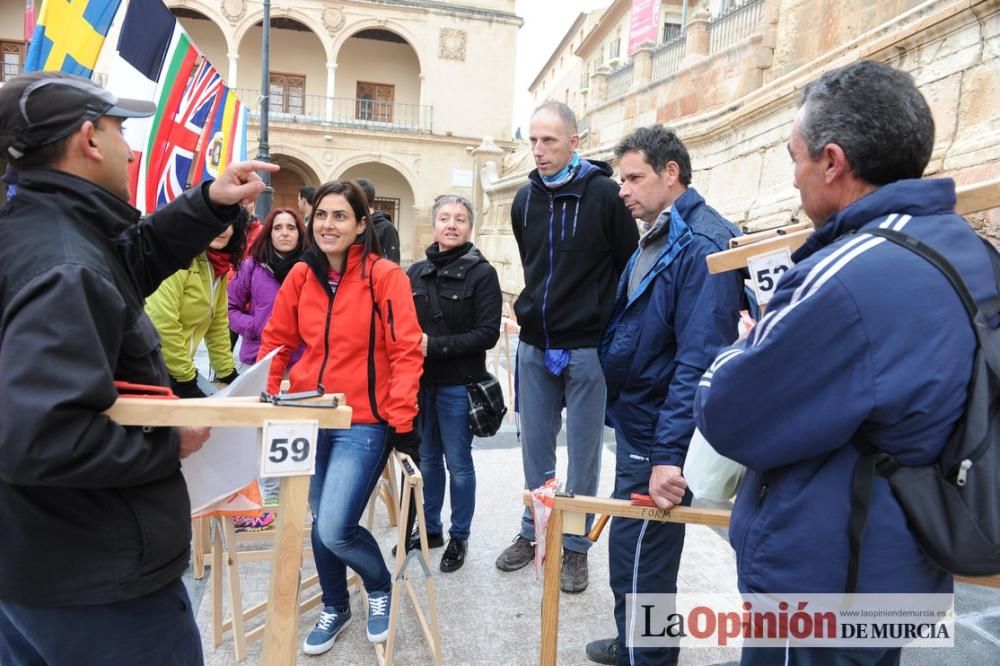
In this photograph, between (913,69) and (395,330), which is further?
(913,69)

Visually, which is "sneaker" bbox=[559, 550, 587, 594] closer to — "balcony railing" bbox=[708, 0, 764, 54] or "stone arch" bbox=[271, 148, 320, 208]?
"balcony railing" bbox=[708, 0, 764, 54]

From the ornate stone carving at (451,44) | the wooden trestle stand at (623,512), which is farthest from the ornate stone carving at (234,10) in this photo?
the wooden trestle stand at (623,512)

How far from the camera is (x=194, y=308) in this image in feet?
11.4

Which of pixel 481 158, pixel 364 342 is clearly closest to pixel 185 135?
pixel 364 342

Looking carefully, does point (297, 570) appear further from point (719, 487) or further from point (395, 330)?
point (395, 330)

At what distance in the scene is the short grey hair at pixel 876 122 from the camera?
1.41m

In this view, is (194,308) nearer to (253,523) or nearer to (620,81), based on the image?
(253,523)

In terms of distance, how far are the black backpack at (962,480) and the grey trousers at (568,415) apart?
2.16 m

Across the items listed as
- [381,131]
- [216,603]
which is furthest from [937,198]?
[381,131]

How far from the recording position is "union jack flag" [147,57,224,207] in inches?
158

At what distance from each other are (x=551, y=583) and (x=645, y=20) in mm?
23536

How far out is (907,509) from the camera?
1.32m

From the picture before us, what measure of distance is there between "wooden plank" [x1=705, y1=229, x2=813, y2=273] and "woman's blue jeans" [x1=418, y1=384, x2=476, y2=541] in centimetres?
195

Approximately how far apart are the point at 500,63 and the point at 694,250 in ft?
82.0
